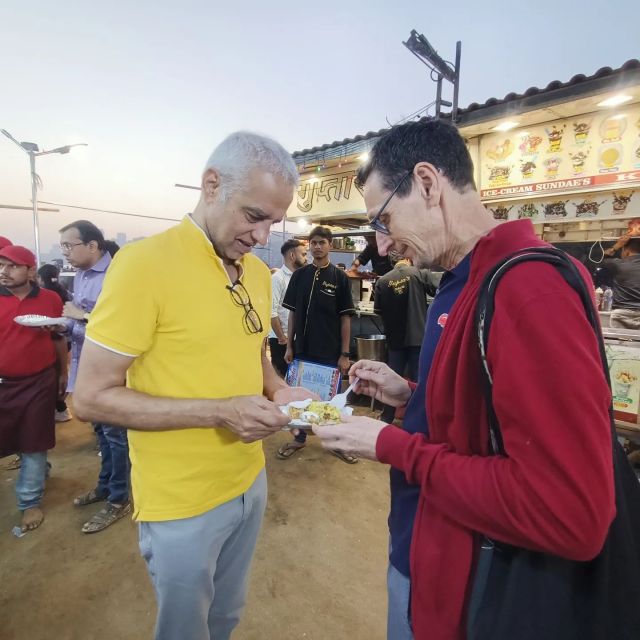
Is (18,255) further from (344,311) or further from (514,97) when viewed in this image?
(514,97)

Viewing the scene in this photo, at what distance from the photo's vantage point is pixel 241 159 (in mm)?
1282

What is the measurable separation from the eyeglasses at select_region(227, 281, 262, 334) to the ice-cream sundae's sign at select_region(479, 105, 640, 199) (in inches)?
188

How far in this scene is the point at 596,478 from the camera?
68 cm

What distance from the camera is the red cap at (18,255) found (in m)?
2.92

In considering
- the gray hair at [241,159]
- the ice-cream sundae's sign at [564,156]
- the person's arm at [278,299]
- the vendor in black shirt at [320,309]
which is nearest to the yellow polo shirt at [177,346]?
the gray hair at [241,159]

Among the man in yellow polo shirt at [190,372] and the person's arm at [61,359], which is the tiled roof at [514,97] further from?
the person's arm at [61,359]

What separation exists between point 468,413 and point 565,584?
41cm

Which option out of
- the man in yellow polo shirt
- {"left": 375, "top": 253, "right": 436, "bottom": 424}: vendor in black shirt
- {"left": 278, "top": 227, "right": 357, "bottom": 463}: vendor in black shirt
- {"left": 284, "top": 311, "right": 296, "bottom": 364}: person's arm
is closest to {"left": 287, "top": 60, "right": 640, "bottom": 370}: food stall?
{"left": 375, "top": 253, "right": 436, "bottom": 424}: vendor in black shirt

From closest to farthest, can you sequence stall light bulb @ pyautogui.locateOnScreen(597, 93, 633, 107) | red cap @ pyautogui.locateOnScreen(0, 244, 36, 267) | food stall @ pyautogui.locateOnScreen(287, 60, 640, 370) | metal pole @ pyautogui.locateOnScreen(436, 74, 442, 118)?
red cap @ pyautogui.locateOnScreen(0, 244, 36, 267)
stall light bulb @ pyautogui.locateOnScreen(597, 93, 633, 107)
food stall @ pyautogui.locateOnScreen(287, 60, 640, 370)
metal pole @ pyautogui.locateOnScreen(436, 74, 442, 118)

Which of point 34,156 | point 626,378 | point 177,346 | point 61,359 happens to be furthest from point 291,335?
point 34,156

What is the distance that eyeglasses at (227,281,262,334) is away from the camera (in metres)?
1.46

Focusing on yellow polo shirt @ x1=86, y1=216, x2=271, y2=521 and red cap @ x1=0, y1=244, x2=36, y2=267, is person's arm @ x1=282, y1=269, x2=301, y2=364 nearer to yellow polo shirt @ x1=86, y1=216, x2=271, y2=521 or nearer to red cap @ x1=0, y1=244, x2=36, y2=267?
red cap @ x1=0, y1=244, x2=36, y2=267

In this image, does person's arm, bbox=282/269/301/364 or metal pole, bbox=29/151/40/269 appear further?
metal pole, bbox=29/151/40/269

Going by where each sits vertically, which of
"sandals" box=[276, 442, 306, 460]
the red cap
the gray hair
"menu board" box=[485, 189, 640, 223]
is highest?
"menu board" box=[485, 189, 640, 223]
